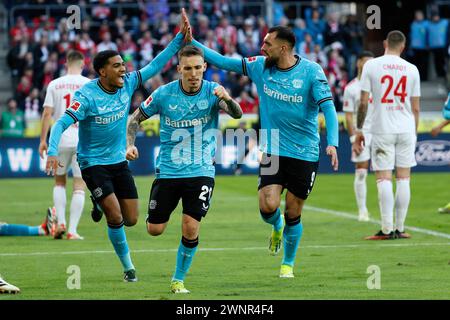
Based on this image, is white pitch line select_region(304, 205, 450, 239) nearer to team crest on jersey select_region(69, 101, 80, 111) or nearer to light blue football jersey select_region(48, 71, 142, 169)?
light blue football jersey select_region(48, 71, 142, 169)

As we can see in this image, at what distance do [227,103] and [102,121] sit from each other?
1569mm

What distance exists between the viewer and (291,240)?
11.0 metres

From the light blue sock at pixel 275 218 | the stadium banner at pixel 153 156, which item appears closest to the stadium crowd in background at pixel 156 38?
the stadium banner at pixel 153 156

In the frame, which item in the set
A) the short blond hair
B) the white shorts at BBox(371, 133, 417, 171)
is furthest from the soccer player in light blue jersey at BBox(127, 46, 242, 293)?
the short blond hair

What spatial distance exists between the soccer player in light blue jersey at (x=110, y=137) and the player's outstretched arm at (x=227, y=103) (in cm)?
119

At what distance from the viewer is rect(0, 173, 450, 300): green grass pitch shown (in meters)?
9.78

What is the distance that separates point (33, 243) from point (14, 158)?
566 inches

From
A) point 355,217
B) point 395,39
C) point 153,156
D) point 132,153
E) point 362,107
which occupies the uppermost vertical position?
point 395,39

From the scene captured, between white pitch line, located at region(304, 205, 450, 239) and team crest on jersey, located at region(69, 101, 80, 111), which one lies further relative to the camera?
white pitch line, located at region(304, 205, 450, 239)

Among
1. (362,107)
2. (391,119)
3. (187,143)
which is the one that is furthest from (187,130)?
(391,119)

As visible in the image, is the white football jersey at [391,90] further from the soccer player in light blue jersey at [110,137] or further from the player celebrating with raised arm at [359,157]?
the soccer player in light blue jersey at [110,137]

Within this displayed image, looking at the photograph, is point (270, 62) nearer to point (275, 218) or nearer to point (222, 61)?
point (222, 61)

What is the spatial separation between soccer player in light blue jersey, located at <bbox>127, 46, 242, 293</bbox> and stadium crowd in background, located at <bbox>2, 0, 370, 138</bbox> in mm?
20287

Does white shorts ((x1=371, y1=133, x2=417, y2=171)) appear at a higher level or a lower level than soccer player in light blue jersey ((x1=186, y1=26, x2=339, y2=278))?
lower
